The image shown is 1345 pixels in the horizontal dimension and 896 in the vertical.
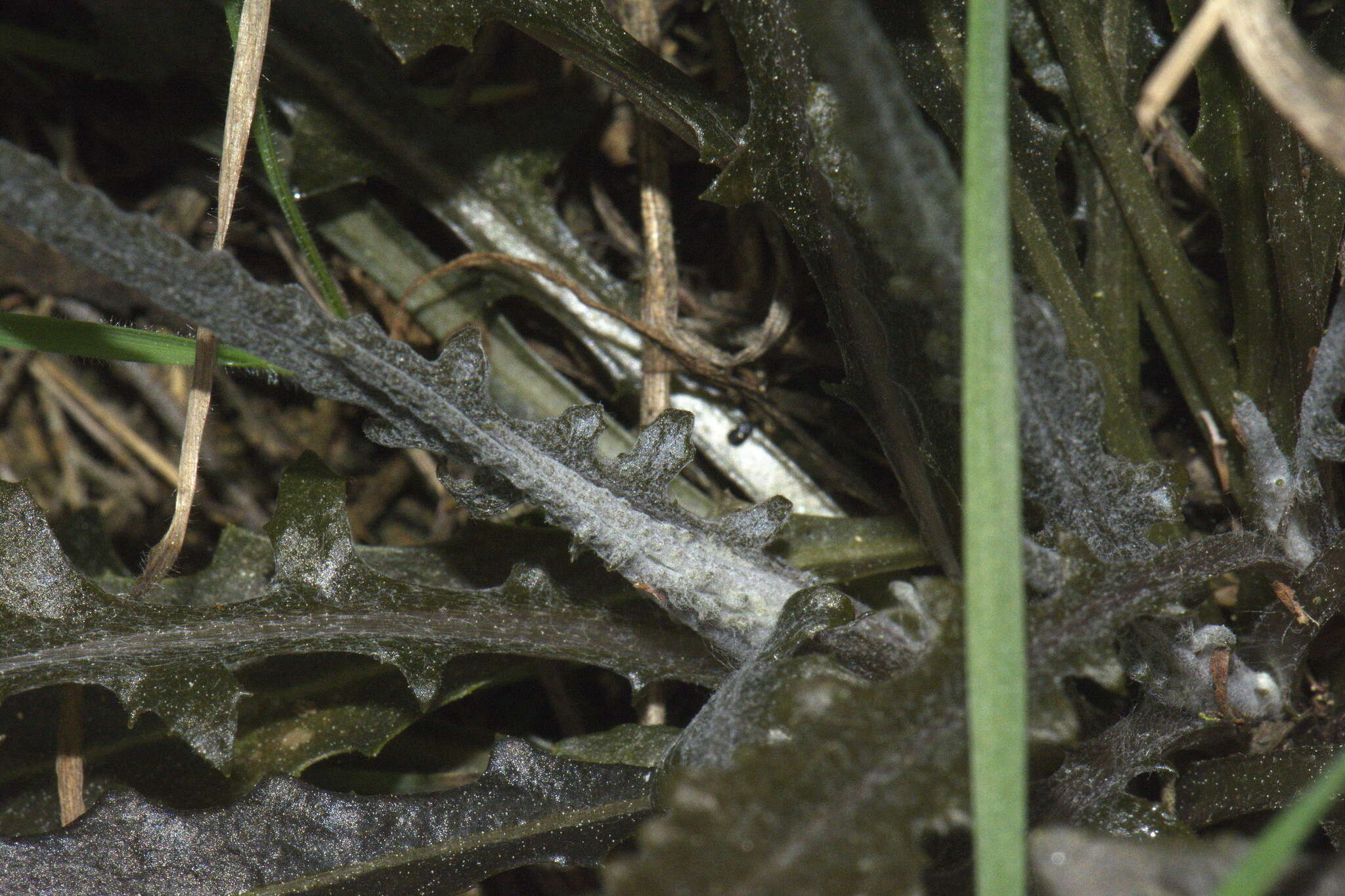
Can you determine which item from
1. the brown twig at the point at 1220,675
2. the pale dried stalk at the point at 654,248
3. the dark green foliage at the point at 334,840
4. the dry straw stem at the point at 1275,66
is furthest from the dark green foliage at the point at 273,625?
the dry straw stem at the point at 1275,66

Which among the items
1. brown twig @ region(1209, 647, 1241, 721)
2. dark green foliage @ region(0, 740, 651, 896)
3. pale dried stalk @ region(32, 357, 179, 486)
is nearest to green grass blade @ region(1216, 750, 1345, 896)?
brown twig @ region(1209, 647, 1241, 721)

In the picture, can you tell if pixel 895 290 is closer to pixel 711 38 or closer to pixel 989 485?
pixel 989 485

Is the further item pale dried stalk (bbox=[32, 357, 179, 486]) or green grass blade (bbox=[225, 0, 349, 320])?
pale dried stalk (bbox=[32, 357, 179, 486])

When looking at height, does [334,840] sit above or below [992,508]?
below

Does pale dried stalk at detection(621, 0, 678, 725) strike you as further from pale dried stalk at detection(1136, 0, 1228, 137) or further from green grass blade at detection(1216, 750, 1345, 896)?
green grass blade at detection(1216, 750, 1345, 896)

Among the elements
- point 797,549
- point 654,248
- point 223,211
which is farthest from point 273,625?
point 654,248

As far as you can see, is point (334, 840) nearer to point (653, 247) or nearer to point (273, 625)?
point (273, 625)

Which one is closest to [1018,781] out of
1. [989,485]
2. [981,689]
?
[981,689]
